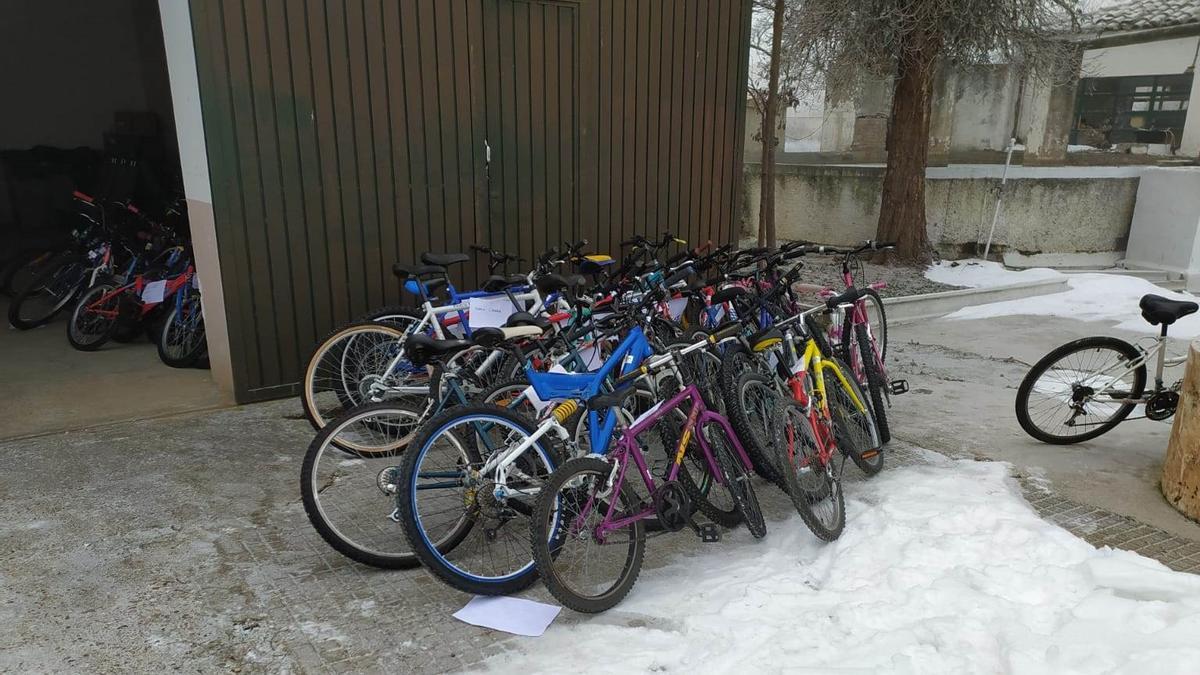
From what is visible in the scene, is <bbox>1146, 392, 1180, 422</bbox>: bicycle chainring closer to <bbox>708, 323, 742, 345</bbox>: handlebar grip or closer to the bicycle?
the bicycle

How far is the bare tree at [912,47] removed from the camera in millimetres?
8258

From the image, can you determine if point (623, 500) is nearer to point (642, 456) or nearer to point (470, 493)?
point (642, 456)

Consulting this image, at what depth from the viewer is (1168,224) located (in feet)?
34.3

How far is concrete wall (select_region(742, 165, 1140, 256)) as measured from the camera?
10.6 metres

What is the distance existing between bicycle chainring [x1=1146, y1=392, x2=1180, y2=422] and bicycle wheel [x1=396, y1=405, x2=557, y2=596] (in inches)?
131

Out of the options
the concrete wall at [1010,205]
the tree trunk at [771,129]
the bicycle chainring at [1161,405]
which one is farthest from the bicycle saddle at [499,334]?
the concrete wall at [1010,205]

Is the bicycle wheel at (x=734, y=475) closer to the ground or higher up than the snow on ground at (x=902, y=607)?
higher up

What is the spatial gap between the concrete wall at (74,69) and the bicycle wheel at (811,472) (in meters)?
8.18

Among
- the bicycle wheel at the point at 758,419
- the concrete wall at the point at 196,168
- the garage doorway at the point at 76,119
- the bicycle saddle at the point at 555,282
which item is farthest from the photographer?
the garage doorway at the point at 76,119

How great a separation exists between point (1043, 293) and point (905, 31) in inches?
133

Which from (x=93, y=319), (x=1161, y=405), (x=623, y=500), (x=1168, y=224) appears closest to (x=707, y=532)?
(x=623, y=500)

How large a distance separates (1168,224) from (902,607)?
10662 millimetres

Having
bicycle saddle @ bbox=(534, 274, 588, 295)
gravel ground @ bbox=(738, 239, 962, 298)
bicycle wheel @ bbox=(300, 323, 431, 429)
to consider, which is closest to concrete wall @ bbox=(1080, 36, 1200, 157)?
gravel ground @ bbox=(738, 239, 962, 298)

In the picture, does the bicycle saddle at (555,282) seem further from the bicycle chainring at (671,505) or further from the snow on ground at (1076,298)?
the snow on ground at (1076,298)
